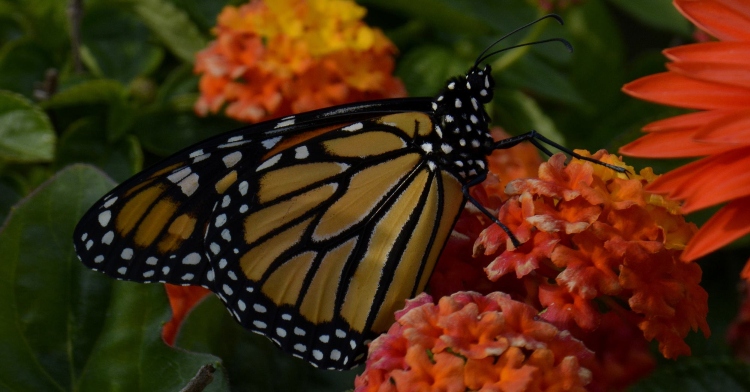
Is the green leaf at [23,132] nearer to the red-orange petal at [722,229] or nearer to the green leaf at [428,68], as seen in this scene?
the green leaf at [428,68]

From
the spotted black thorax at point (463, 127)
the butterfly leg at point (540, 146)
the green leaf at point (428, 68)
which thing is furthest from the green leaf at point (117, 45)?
the butterfly leg at point (540, 146)

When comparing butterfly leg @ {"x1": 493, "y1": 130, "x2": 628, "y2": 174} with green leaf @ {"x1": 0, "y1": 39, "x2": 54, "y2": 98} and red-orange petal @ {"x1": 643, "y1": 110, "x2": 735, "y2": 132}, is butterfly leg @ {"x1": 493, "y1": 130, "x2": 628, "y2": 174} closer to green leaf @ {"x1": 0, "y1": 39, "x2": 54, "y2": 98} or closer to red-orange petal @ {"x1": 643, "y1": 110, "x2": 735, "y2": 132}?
red-orange petal @ {"x1": 643, "y1": 110, "x2": 735, "y2": 132}

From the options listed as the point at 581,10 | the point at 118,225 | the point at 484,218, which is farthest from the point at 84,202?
the point at 581,10

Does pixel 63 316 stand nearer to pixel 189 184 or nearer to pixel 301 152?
pixel 189 184

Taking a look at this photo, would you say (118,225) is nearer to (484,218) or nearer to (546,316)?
(484,218)

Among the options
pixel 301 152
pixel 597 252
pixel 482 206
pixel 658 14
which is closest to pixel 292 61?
pixel 301 152

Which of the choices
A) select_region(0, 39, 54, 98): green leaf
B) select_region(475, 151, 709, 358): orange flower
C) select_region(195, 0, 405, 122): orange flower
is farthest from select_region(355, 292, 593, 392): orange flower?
select_region(0, 39, 54, 98): green leaf
